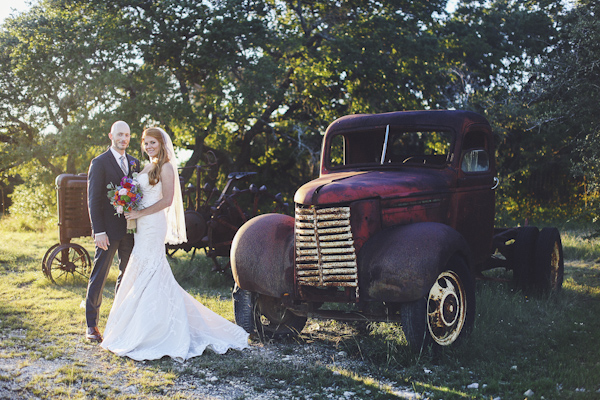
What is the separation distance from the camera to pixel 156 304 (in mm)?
5367

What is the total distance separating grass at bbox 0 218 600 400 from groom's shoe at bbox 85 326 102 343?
0.31ft

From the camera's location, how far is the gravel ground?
4195 millimetres

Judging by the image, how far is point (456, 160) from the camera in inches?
241

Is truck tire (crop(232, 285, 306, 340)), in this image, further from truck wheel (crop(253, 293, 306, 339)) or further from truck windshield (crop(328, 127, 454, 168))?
truck windshield (crop(328, 127, 454, 168))

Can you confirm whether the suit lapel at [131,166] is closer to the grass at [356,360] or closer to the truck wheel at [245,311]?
the truck wheel at [245,311]

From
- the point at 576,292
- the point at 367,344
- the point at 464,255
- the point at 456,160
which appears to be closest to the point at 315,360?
the point at 367,344

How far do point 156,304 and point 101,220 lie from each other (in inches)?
39.5

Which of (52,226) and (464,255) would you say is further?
(52,226)

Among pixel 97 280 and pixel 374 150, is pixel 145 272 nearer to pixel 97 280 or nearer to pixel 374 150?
pixel 97 280

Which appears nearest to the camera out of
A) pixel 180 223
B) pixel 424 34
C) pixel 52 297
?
pixel 180 223

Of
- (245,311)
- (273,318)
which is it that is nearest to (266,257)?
(245,311)

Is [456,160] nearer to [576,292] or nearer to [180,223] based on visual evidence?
[180,223]

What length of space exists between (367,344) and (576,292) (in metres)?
4.26

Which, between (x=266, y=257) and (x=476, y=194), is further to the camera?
(x=476, y=194)
